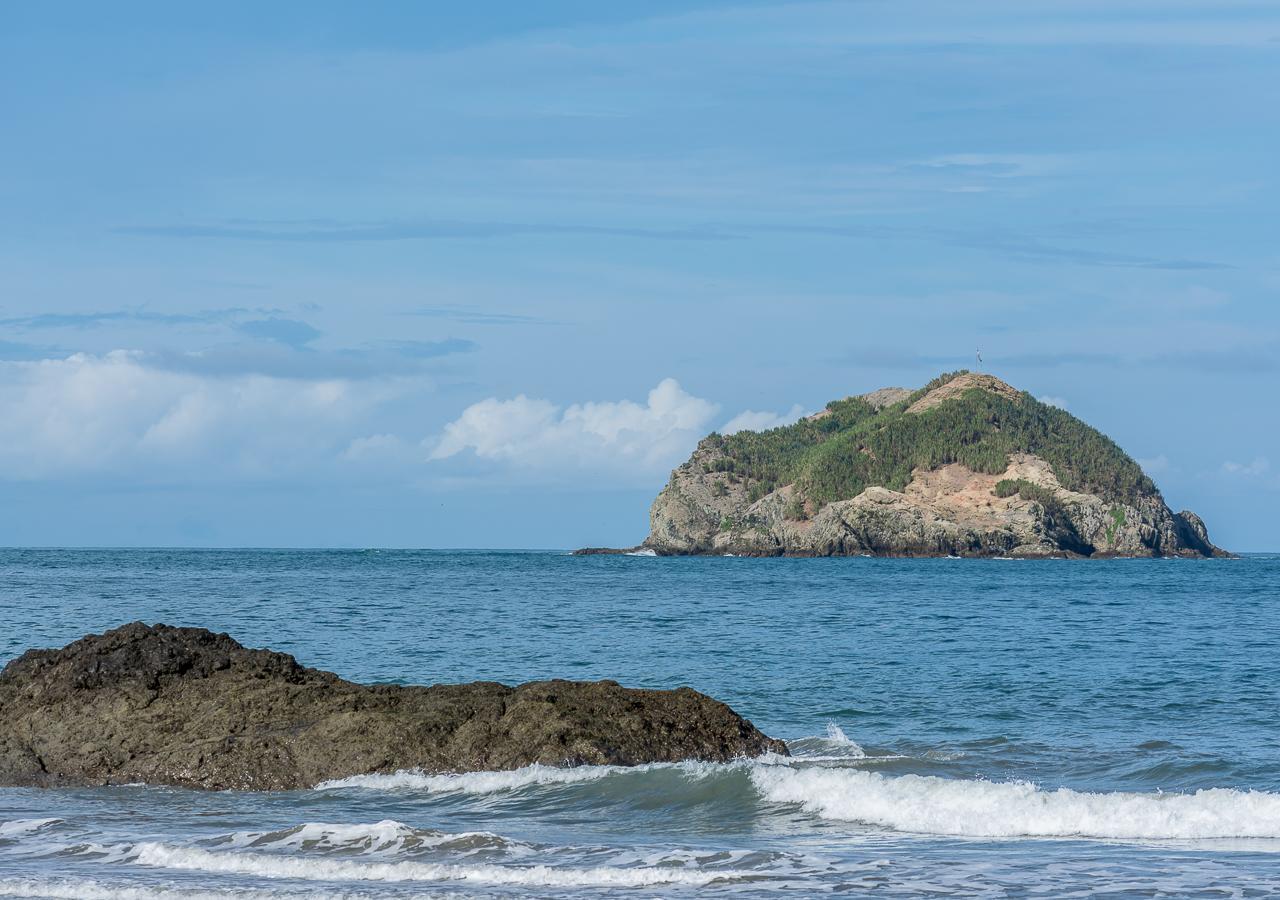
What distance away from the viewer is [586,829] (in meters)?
15.3

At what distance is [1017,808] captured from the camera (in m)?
15.9

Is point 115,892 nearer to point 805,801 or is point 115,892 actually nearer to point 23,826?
point 23,826

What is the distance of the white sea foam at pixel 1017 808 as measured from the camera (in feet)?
50.3

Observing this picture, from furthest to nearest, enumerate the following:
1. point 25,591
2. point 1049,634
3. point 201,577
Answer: point 201,577
point 25,591
point 1049,634

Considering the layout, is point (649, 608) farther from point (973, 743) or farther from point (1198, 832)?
point (1198, 832)

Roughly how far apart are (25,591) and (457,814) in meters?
62.2

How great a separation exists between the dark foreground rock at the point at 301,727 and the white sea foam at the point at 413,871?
149 inches

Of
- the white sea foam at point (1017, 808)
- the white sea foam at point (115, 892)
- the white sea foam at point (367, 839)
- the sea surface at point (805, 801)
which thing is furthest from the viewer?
the white sea foam at point (1017, 808)

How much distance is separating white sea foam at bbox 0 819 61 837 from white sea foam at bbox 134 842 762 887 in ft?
6.63

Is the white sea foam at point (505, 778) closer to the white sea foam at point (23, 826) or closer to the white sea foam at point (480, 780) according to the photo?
the white sea foam at point (480, 780)

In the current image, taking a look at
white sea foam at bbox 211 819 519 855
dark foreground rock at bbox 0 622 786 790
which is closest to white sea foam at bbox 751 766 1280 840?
dark foreground rock at bbox 0 622 786 790

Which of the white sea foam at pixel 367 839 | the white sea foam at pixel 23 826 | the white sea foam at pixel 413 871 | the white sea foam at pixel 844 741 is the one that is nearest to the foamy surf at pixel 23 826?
the white sea foam at pixel 23 826

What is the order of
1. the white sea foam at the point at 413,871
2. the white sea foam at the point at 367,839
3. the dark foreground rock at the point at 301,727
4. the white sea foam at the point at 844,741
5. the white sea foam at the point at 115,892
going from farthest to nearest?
the white sea foam at the point at 844,741
the dark foreground rock at the point at 301,727
the white sea foam at the point at 367,839
the white sea foam at the point at 413,871
the white sea foam at the point at 115,892

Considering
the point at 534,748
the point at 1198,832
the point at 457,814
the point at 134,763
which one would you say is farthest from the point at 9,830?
the point at 1198,832
